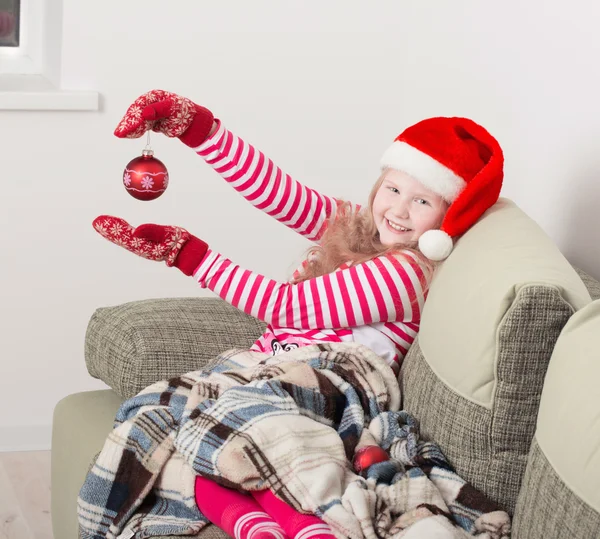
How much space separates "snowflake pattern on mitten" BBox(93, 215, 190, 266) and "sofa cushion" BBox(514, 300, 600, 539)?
0.81 m

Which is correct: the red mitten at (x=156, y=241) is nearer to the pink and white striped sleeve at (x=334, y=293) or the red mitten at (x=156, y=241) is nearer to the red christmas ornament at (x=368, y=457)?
the pink and white striped sleeve at (x=334, y=293)

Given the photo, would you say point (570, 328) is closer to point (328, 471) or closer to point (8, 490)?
point (328, 471)

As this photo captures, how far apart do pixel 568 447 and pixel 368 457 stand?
34 centimetres

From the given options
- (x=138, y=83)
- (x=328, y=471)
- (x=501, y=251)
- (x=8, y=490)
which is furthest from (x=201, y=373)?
(x=138, y=83)

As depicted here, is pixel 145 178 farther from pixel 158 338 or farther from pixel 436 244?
pixel 436 244

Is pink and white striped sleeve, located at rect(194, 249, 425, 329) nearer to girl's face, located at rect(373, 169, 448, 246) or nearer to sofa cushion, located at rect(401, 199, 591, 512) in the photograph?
girl's face, located at rect(373, 169, 448, 246)

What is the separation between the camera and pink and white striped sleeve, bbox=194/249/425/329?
1631 millimetres

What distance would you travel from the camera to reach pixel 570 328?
3.74ft

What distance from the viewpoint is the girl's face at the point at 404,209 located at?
5.49ft

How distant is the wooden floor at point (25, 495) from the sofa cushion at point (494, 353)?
115 cm

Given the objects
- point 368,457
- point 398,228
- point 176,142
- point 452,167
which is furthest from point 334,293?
point 176,142

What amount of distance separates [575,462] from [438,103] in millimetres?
1604

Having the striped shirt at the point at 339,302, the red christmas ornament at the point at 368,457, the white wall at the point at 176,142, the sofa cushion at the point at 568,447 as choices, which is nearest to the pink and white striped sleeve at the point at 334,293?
the striped shirt at the point at 339,302

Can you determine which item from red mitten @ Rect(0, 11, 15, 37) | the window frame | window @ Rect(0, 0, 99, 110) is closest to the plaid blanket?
window @ Rect(0, 0, 99, 110)
